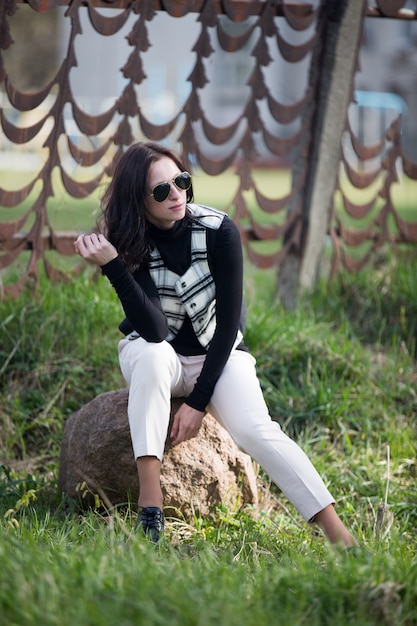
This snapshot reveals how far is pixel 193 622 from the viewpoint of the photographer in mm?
2082

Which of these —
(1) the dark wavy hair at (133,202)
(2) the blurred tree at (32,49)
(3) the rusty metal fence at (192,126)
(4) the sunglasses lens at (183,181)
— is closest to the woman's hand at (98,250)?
(1) the dark wavy hair at (133,202)

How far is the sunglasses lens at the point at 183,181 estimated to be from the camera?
325 cm

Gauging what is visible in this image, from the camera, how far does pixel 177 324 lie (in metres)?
3.43

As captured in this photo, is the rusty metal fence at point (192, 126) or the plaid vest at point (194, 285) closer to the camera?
the plaid vest at point (194, 285)

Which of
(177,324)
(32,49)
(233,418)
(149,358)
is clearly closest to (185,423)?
(233,418)

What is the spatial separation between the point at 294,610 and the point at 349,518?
5.10 feet

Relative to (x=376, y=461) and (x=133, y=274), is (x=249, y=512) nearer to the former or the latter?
(x=376, y=461)

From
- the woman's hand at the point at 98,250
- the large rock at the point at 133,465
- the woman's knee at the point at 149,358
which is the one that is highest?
the woman's hand at the point at 98,250

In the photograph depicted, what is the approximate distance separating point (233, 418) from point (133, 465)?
501 millimetres

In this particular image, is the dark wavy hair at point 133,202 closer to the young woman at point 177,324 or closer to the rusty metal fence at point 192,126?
the young woman at point 177,324

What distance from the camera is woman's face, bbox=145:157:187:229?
3.25 m

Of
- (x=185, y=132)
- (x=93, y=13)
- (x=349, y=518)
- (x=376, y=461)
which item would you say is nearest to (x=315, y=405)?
(x=376, y=461)

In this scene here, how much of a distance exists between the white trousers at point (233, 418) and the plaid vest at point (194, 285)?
154mm

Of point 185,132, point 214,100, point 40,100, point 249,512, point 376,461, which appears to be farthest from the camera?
point 214,100
